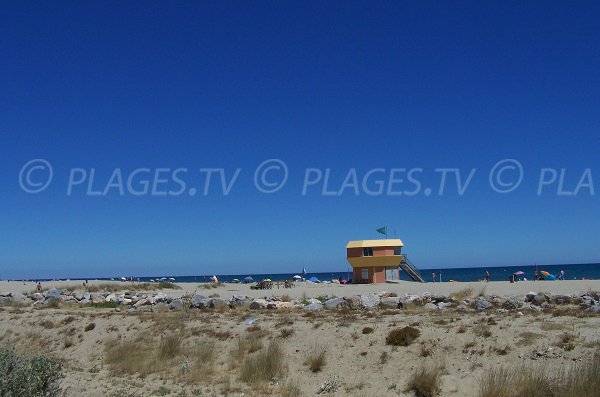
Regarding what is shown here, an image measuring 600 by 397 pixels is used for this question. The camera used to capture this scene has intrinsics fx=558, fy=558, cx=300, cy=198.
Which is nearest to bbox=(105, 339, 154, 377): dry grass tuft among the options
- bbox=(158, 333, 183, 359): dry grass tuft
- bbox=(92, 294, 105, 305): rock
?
bbox=(158, 333, 183, 359): dry grass tuft

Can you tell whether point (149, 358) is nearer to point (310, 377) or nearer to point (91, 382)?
point (91, 382)

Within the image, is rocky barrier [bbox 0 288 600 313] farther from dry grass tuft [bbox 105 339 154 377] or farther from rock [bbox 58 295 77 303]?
dry grass tuft [bbox 105 339 154 377]

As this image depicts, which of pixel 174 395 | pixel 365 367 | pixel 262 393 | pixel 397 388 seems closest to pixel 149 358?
pixel 174 395

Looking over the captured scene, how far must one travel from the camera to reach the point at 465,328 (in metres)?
15.2

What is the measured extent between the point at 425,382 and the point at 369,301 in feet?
34.2

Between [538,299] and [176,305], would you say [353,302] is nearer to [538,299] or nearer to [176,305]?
[538,299]

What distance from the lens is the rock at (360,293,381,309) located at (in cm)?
2215

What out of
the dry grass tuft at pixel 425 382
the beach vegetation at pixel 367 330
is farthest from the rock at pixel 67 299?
the dry grass tuft at pixel 425 382

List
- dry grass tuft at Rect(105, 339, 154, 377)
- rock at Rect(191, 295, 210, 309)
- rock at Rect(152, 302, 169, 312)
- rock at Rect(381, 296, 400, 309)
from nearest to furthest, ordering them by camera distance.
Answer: dry grass tuft at Rect(105, 339, 154, 377) → rock at Rect(381, 296, 400, 309) → rock at Rect(152, 302, 169, 312) → rock at Rect(191, 295, 210, 309)

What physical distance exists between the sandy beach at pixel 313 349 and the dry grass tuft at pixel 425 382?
0.46 feet

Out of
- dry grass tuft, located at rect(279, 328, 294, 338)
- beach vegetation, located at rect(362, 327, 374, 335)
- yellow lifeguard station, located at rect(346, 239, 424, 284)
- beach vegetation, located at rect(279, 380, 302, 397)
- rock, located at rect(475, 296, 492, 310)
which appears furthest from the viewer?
yellow lifeguard station, located at rect(346, 239, 424, 284)

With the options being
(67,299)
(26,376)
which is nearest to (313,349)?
(26,376)

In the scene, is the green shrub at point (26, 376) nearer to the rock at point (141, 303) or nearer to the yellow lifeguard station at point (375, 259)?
the rock at point (141, 303)

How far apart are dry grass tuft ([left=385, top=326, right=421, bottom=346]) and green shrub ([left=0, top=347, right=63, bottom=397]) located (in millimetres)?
8562
